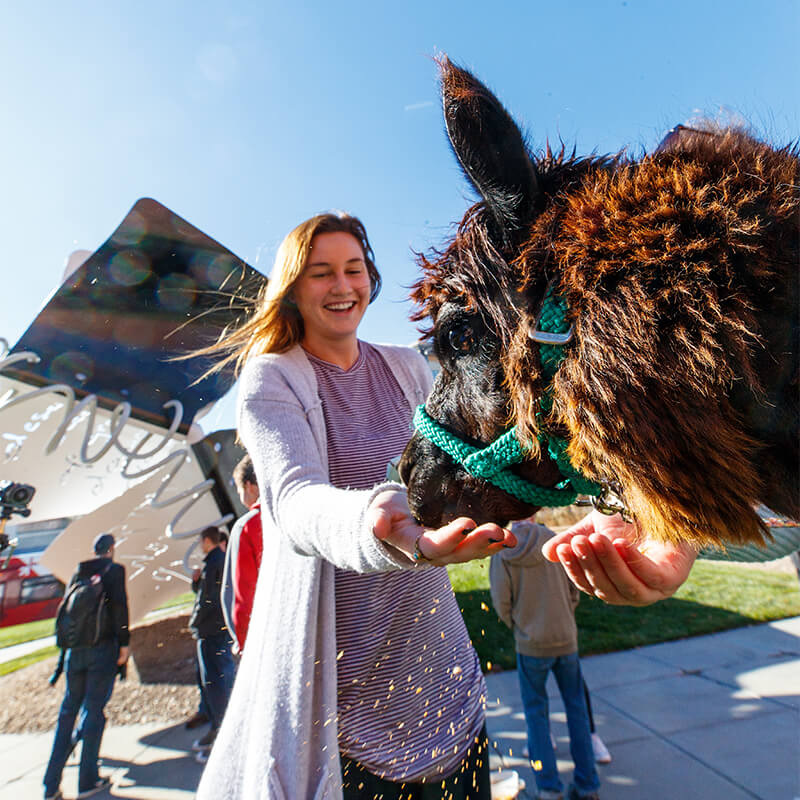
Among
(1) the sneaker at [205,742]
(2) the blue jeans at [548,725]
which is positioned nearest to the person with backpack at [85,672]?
(1) the sneaker at [205,742]

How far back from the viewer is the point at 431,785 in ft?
4.47

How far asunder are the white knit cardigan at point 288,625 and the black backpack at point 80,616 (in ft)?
13.3

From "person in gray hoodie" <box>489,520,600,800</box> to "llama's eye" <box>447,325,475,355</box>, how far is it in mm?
2652

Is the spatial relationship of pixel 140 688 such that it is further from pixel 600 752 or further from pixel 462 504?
pixel 462 504

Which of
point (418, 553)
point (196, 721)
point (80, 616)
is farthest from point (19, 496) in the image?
point (418, 553)

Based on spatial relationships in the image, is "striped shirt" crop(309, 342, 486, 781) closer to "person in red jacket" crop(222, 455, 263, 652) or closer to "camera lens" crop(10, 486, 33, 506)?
"person in red jacket" crop(222, 455, 263, 652)

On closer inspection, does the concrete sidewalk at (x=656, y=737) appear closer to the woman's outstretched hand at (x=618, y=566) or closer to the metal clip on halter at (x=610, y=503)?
the metal clip on halter at (x=610, y=503)

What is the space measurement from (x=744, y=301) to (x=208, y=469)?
8132mm

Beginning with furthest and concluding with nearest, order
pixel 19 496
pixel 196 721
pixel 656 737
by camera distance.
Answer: pixel 196 721 < pixel 19 496 < pixel 656 737

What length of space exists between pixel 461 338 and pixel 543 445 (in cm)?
38

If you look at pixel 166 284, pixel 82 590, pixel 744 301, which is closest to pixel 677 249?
pixel 744 301

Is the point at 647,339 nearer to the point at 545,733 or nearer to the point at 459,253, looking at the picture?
the point at 459,253

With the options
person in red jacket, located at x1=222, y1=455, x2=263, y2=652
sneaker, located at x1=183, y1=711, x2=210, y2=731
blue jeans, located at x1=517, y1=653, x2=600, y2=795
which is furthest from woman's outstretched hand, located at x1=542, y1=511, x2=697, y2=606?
sneaker, located at x1=183, y1=711, x2=210, y2=731

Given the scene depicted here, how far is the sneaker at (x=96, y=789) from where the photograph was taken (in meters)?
4.44
